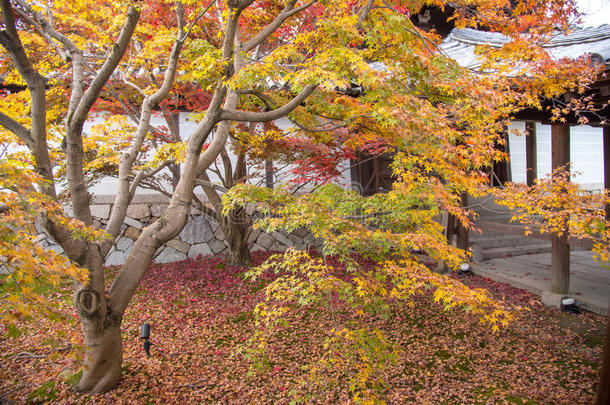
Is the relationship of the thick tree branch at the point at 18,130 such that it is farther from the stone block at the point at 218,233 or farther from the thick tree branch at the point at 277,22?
the stone block at the point at 218,233

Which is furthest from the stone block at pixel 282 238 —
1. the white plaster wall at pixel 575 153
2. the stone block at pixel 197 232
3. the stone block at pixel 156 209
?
the white plaster wall at pixel 575 153

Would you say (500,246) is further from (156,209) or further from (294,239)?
(156,209)

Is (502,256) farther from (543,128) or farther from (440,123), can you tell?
(440,123)

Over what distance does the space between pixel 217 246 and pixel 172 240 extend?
1.06 meters

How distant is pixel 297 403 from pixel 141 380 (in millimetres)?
1806

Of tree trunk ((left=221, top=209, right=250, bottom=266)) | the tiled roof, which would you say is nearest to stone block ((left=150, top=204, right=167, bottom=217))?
tree trunk ((left=221, top=209, right=250, bottom=266))

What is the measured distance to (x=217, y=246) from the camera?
362 inches

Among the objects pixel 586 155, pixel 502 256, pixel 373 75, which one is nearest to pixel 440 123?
pixel 373 75

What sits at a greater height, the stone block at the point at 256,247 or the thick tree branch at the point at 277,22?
the thick tree branch at the point at 277,22

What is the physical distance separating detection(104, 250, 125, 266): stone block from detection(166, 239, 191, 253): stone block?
103 cm

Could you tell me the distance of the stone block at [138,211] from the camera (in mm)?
8758

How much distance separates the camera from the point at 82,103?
3592mm

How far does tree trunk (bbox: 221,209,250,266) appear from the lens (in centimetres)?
780

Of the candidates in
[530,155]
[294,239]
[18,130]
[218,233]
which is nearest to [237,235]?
[218,233]
